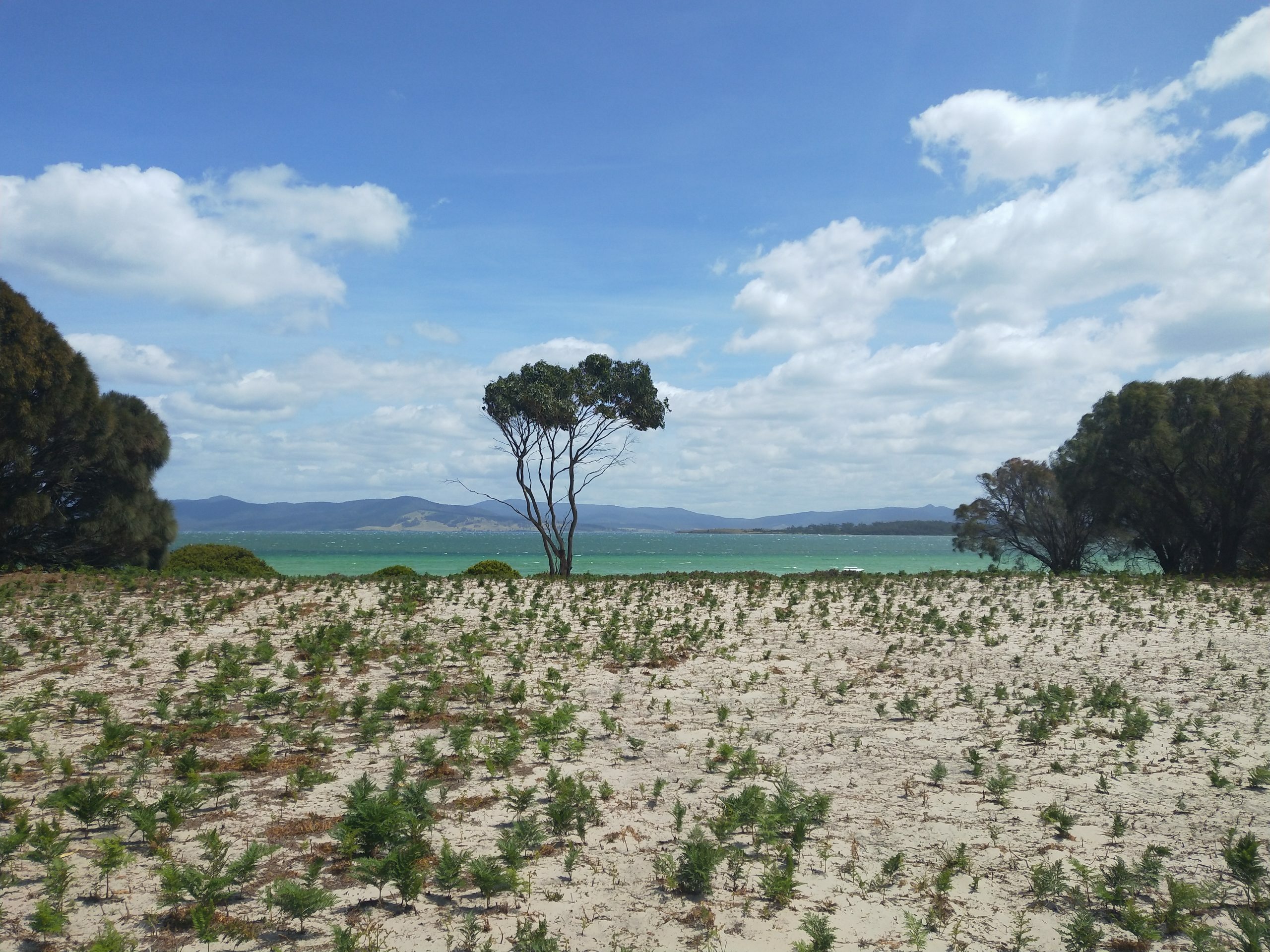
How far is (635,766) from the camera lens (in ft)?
23.5

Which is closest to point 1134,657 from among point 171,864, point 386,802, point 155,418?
point 386,802

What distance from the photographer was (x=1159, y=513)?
102ft

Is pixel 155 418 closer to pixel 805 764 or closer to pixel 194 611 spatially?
pixel 194 611

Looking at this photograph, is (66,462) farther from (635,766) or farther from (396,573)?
(635,766)

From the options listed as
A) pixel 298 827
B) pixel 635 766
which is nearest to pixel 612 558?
pixel 635 766

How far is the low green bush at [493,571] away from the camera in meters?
23.3

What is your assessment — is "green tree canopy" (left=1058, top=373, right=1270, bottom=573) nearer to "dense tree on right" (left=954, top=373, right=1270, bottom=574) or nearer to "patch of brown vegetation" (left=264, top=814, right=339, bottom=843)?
"dense tree on right" (left=954, top=373, right=1270, bottom=574)

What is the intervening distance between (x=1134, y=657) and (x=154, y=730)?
12679 millimetres

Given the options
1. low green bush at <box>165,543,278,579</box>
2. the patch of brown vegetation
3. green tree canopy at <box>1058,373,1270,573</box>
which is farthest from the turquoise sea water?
the patch of brown vegetation

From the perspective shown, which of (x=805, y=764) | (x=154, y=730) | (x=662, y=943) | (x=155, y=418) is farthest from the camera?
(x=155, y=418)

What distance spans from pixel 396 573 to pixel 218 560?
7.10 metres

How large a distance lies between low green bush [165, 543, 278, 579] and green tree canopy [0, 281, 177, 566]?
90cm

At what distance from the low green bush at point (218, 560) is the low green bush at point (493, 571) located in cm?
577

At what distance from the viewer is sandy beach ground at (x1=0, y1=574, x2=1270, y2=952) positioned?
4.64 m
